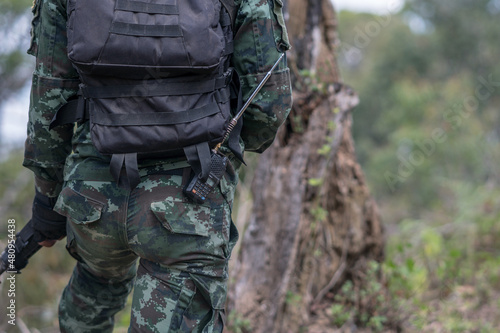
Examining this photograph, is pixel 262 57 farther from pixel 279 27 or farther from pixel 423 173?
pixel 423 173

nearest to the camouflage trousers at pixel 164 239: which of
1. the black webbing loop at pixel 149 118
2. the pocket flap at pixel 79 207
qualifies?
the pocket flap at pixel 79 207

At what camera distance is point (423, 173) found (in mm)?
15922

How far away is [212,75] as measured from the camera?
171cm

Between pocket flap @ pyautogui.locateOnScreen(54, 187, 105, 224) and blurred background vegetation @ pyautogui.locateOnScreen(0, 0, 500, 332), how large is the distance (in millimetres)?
1979

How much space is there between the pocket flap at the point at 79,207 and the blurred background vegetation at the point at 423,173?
77.9 inches

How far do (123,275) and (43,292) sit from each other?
4.06 m

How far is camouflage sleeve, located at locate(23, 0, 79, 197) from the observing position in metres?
1.83

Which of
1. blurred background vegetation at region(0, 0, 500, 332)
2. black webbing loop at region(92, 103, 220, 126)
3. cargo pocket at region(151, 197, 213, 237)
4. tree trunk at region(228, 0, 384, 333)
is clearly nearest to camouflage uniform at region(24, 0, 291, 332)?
cargo pocket at region(151, 197, 213, 237)

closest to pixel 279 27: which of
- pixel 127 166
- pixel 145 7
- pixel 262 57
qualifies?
pixel 262 57

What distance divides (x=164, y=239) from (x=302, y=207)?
64.5 inches

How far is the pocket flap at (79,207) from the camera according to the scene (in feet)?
5.63

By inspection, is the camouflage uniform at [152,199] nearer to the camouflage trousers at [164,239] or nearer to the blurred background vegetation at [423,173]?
the camouflage trousers at [164,239]

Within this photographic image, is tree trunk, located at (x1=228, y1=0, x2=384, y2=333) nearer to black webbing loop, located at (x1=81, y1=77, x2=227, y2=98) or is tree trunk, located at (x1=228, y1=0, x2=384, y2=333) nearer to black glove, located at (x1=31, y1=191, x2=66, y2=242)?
black glove, located at (x1=31, y1=191, x2=66, y2=242)

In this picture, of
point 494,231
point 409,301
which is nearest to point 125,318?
point 409,301
